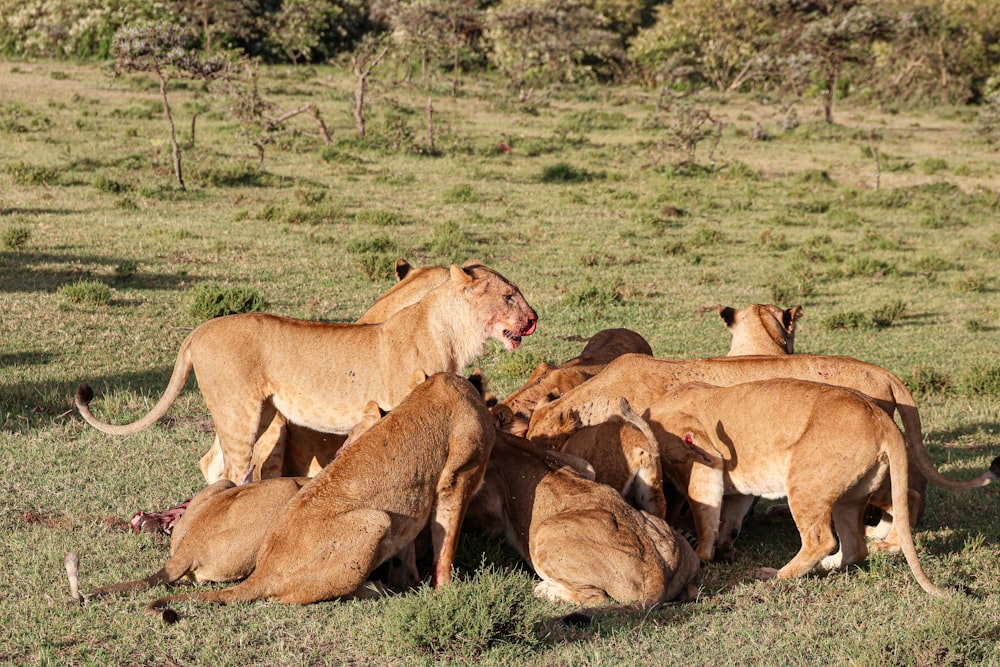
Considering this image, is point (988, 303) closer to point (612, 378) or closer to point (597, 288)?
point (597, 288)

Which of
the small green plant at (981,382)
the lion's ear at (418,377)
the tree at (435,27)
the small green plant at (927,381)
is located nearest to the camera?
the lion's ear at (418,377)

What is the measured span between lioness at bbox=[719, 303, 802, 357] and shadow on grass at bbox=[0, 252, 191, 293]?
817cm

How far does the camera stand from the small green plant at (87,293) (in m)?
13.1

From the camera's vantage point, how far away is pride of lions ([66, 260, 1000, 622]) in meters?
5.61

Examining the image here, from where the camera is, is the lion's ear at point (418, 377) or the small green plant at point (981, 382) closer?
Answer: the lion's ear at point (418, 377)

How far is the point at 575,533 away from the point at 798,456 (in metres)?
1.35

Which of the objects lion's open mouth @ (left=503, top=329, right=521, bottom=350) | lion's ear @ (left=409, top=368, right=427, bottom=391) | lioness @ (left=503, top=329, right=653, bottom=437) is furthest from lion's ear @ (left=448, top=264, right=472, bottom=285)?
lioness @ (left=503, top=329, right=653, bottom=437)

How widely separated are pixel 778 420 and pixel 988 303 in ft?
37.1

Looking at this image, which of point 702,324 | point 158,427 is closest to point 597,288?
point 702,324

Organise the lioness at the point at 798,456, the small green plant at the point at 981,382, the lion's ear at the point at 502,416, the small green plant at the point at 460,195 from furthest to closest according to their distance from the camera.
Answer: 1. the small green plant at the point at 460,195
2. the small green plant at the point at 981,382
3. the lion's ear at the point at 502,416
4. the lioness at the point at 798,456

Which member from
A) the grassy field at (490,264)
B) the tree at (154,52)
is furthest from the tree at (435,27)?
the tree at (154,52)

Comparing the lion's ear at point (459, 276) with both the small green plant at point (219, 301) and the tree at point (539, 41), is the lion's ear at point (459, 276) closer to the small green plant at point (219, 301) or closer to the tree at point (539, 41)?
the small green plant at point (219, 301)

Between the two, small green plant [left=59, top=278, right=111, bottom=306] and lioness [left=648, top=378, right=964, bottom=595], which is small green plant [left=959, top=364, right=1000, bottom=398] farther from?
small green plant [left=59, top=278, right=111, bottom=306]

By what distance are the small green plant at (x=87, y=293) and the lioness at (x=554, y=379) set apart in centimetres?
652
